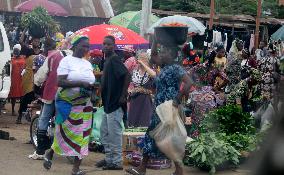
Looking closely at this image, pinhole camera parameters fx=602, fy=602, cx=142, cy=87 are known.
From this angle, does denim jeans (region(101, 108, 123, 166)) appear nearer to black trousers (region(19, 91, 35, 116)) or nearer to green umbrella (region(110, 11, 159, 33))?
black trousers (region(19, 91, 35, 116))

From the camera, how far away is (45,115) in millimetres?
7742

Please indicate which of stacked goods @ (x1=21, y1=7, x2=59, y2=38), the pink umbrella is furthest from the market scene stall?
the pink umbrella

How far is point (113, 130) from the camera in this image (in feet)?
24.3

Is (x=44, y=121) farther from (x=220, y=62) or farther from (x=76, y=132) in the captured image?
(x=220, y=62)

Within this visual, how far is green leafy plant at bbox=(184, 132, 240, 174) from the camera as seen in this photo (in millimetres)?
7344

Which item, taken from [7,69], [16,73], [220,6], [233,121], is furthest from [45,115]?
[220,6]

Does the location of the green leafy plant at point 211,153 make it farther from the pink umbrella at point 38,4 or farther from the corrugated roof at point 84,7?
the corrugated roof at point 84,7

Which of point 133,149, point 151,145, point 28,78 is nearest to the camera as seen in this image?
point 151,145

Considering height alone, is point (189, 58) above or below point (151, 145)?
above

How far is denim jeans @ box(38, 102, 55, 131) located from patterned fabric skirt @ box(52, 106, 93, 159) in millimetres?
817

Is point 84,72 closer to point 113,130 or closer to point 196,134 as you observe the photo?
point 113,130

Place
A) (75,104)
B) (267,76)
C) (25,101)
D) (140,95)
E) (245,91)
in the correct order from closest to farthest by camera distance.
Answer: (75,104) < (140,95) < (267,76) < (245,91) < (25,101)

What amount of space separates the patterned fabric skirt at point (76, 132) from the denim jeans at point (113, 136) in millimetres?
484

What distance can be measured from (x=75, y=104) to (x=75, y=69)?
0.40 metres
